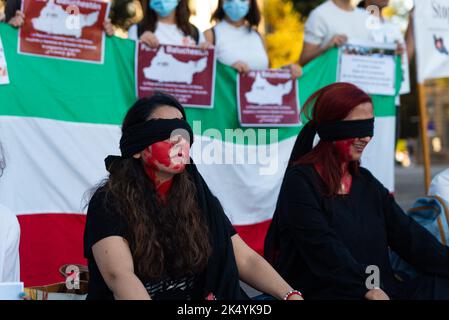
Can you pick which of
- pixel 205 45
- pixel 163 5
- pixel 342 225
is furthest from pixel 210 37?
pixel 342 225

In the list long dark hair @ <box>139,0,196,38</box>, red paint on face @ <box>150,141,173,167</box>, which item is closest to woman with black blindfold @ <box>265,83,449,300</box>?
red paint on face @ <box>150,141,173,167</box>

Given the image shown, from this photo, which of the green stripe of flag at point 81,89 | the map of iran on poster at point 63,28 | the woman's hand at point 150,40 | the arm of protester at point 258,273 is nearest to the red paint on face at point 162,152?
the arm of protester at point 258,273

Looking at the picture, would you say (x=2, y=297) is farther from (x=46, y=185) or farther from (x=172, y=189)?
(x=46, y=185)

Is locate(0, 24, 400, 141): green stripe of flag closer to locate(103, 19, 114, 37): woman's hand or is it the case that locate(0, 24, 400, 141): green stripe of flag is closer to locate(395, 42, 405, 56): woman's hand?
locate(103, 19, 114, 37): woman's hand

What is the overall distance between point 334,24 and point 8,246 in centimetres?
434

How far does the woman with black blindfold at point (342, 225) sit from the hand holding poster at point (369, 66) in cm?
280

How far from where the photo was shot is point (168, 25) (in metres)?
5.95

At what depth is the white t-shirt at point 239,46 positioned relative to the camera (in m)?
6.18

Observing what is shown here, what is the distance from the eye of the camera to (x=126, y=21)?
15.4 meters

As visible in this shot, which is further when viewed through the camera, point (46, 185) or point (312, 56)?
point (312, 56)

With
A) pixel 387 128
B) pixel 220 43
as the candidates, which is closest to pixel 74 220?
pixel 220 43

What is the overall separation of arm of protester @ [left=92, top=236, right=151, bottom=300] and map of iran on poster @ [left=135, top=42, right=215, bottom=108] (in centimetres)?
285

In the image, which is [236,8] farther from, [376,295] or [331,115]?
[376,295]

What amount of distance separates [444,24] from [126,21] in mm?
10254
